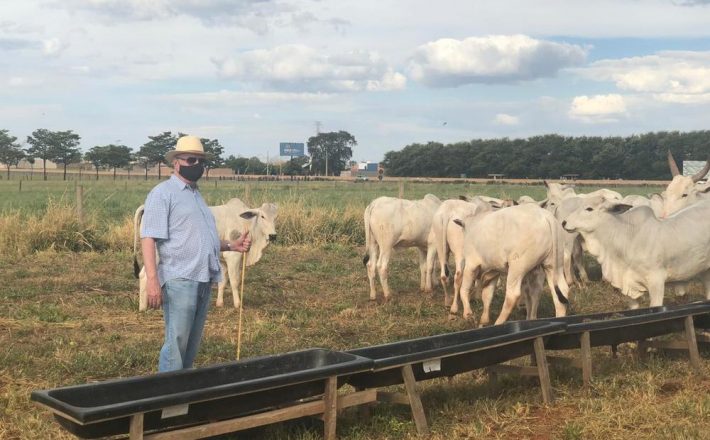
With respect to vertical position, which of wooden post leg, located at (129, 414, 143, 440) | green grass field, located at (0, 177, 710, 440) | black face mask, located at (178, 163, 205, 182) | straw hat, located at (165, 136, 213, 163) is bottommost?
green grass field, located at (0, 177, 710, 440)

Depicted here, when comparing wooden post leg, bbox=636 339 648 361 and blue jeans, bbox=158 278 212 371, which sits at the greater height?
blue jeans, bbox=158 278 212 371

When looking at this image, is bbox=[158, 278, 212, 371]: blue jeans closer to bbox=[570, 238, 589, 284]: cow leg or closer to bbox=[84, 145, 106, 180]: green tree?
bbox=[570, 238, 589, 284]: cow leg

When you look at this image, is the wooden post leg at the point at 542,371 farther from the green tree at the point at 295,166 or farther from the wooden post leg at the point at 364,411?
the green tree at the point at 295,166

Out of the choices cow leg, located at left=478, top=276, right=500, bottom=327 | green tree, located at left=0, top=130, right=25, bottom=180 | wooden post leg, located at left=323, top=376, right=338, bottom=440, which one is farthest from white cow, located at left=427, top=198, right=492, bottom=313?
green tree, located at left=0, top=130, right=25, bottom=180

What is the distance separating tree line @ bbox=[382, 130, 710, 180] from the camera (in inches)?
2295

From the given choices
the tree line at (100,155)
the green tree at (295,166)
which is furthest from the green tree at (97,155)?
the green tree at (295,166)

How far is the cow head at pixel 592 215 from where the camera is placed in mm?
9180

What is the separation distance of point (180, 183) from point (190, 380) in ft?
4.53

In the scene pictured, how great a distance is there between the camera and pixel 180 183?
527cm

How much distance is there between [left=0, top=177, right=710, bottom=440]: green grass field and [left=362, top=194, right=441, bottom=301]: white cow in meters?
0.58

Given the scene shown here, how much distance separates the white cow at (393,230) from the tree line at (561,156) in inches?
1866

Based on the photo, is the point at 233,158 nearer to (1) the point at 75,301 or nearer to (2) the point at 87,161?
(2) the point at 87,161

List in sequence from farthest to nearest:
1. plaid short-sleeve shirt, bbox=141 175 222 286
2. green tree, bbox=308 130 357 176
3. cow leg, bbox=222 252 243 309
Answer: green tree, bbox=308 130 357 176, cow leg, bbox=222 252 243 309, plaid short-sleeve shirt, bbox=141 175 222 286

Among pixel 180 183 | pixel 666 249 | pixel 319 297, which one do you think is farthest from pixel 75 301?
pixel 666 249
